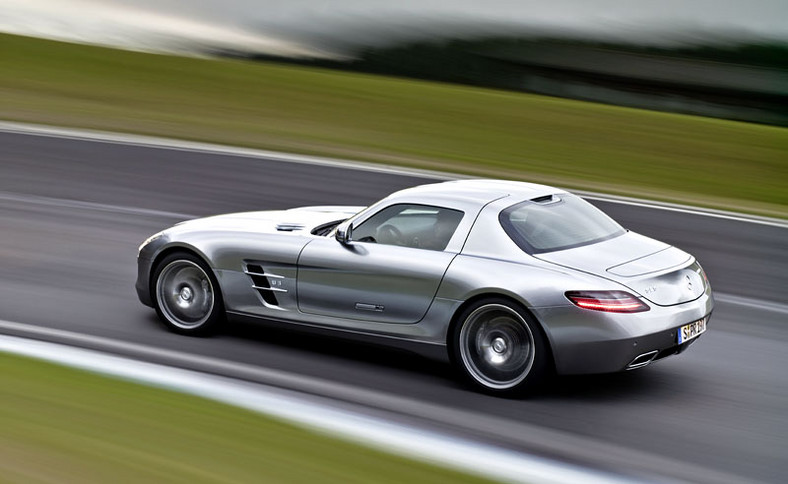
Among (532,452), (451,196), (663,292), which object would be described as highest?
(451,196)

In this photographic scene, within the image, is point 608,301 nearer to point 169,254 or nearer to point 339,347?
point 339,347

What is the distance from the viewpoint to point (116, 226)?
12258 mm

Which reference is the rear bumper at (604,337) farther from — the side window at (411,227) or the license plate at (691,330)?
the side window at (411,227)

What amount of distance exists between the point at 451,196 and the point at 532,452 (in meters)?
2.07

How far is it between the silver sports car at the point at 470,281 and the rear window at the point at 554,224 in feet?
0.04

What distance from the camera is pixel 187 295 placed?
26.5 feet

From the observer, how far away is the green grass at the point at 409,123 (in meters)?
17.5

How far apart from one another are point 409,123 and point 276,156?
4.55 meters

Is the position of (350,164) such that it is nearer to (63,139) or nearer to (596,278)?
(63,139)

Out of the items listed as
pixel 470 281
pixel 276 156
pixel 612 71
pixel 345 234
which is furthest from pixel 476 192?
pixel 612 71

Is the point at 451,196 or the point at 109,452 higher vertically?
the point at 451,196

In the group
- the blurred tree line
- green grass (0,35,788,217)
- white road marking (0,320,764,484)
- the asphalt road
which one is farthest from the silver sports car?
the blurred tree line

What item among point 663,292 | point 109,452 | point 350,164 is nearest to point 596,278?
point 663,292

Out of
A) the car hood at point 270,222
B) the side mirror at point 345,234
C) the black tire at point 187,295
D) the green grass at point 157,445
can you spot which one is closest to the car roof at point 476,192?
the side mirror at point 345,234
